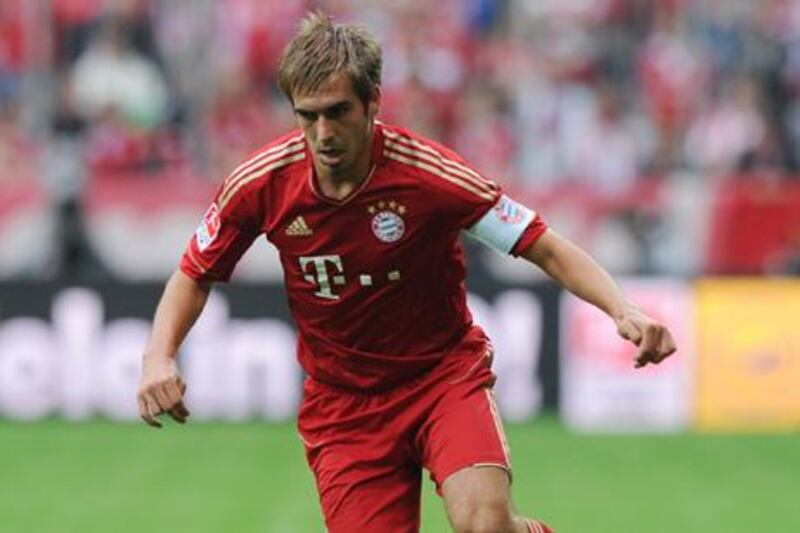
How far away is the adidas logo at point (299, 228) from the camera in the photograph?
7.23m

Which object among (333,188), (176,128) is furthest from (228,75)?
(333,188)

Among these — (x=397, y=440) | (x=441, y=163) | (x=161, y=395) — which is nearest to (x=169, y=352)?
(x=161, y=395)

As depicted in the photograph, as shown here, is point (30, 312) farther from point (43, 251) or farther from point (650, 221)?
point (650, 221)

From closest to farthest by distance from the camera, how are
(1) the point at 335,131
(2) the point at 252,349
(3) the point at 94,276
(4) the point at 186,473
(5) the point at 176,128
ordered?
1. (1) the point at 335,131
2. (4) the point at 186,473
3. (2) the point at 252,349
4. (3) the point at 94,276
5. (5) the point at 176,128

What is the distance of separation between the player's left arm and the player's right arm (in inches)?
44.8

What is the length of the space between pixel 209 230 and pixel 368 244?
0.55 meters

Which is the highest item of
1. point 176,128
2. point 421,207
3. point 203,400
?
point 421,207

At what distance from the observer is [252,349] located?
15.7 m

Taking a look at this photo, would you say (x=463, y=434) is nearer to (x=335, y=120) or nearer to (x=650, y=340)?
(x=650, y=340)

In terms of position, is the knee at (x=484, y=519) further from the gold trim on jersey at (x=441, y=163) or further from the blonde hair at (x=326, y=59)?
the blonde hair at (x=326, y=59)

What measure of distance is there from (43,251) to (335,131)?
1064 cm

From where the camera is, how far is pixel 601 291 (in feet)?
23.3

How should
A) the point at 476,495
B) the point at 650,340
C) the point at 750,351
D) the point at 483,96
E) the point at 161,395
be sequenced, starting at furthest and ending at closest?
the point at 483,96
the point at 750,351
the point at 476,495
the point at 161,395
the point at 650,340

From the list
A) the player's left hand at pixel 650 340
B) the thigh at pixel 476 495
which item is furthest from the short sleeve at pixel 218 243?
the player's left hand at pixel 650 340
